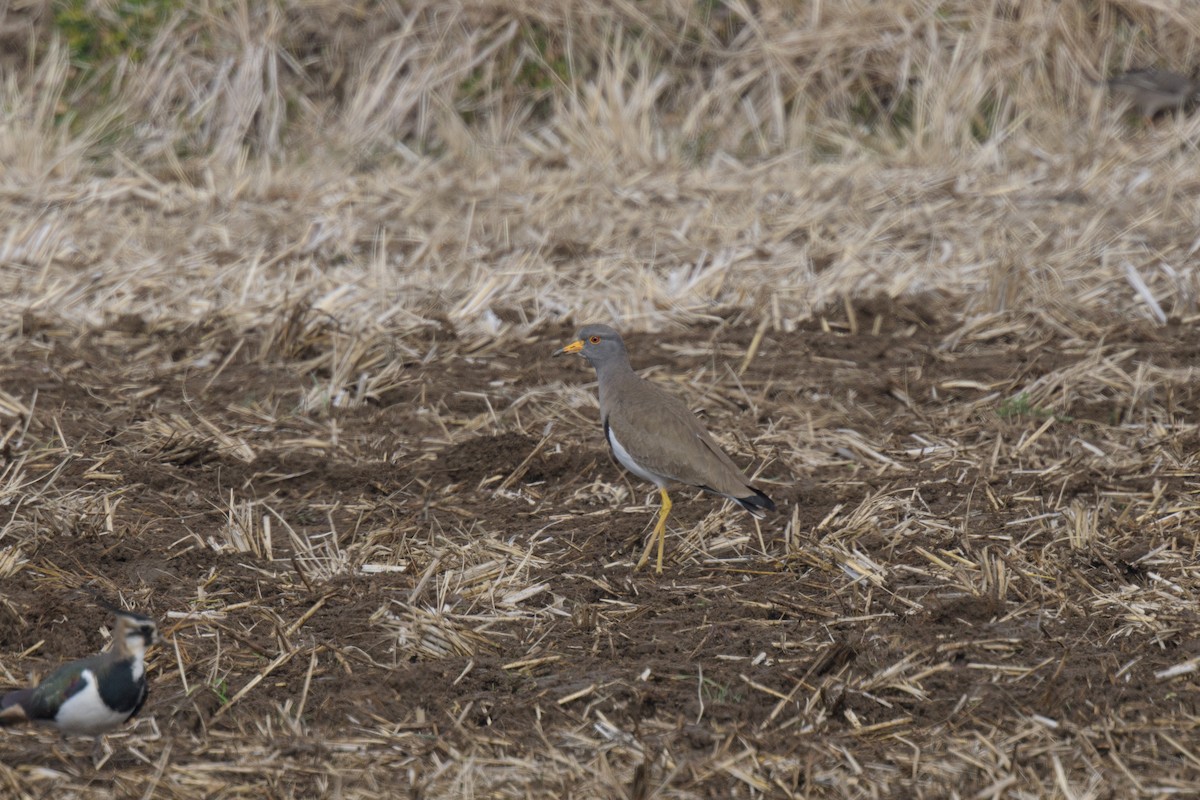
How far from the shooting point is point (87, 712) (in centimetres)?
383

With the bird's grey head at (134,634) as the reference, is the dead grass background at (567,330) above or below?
below

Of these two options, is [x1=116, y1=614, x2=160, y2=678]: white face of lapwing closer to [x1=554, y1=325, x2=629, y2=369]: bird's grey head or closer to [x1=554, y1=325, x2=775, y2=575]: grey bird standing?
[x1=554, y1=325, x2=775, y2=575]: grey bird standing

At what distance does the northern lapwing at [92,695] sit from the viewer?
383 cm

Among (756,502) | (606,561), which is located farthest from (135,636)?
(756,502)

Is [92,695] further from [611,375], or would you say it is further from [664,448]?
[611,375]

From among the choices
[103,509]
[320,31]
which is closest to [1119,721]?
[103,509]

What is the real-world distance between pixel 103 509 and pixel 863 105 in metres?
8.16

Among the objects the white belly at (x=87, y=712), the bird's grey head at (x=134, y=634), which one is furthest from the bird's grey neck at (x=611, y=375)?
the white belly at (x=87, y=712)

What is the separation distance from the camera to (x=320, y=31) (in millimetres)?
12656

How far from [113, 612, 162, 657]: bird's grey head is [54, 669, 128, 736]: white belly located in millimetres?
122

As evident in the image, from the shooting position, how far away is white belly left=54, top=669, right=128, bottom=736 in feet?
12.5

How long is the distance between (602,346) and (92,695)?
122 inches

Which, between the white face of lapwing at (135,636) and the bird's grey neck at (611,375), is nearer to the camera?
the white face of lapwing at (135,636)

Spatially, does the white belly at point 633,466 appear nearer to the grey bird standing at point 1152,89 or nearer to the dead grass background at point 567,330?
the dead grass background at point 567,330
